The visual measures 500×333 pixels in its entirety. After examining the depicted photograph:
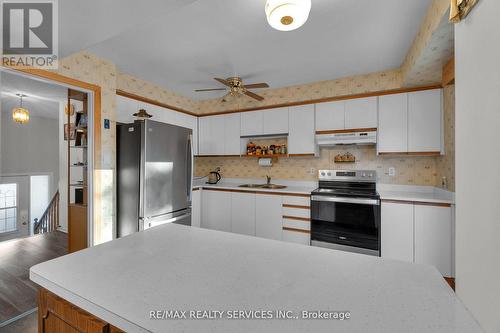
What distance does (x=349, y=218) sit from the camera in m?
2.88

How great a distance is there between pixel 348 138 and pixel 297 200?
1.08 m

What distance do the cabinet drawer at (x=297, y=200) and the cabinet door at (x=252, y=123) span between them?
120 centimetres

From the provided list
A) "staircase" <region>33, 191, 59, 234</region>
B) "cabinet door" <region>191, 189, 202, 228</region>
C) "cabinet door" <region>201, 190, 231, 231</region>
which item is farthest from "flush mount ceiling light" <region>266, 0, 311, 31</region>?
"staircase" <region>33, 191, 59, 234</region>

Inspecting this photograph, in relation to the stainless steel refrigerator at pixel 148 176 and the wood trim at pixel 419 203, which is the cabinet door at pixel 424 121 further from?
the stainless steel refrigerator at pixel 148 176

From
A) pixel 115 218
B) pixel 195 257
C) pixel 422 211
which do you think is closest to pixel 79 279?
pixel 195 257

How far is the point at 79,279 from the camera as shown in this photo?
791 millimetres

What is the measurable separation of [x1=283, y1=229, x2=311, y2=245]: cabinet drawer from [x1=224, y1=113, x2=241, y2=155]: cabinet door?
1.58 m

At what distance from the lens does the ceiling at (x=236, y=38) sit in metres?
1.65

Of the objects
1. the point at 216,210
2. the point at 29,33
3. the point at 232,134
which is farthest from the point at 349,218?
the point at 29,33

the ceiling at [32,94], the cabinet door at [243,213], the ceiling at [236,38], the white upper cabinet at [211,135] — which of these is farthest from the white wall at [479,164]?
the white upper cabinet at [211,135]

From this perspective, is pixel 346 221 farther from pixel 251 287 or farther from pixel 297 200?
pixel 251 287

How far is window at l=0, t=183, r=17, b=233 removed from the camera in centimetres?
505

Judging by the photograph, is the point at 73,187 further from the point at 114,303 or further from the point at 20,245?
the point at 114,303

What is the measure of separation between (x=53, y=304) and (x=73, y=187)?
8.78ft
